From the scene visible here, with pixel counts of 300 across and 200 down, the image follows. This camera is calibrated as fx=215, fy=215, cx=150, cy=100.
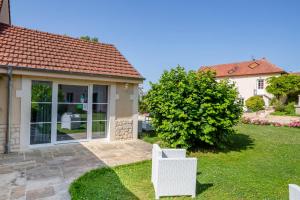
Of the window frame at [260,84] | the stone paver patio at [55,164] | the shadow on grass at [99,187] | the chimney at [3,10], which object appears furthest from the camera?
the window frame at [260,84]

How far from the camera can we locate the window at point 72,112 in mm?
8523

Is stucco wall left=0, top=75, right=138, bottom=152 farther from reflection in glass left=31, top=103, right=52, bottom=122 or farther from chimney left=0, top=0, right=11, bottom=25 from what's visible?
chimney left=0, top=0, right=11, bottom=25

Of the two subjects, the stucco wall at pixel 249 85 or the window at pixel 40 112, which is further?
the stucco wall at pixel 249 85

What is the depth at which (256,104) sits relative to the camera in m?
31.5

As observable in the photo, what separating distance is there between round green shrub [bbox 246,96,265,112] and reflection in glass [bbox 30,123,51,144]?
29.7 m

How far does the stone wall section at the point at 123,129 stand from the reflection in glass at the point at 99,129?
58cm

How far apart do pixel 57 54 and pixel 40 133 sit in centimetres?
331

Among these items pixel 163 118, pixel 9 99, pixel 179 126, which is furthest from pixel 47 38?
pixel 179 126

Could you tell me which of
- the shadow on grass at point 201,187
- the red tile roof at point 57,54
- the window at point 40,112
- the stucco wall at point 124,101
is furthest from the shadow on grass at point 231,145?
the window at point 40,112

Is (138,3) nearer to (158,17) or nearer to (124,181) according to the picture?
(158,17)

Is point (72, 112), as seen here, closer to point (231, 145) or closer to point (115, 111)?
point (115, 111)

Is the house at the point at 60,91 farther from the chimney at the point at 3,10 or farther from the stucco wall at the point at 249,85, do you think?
the stucco wall at the point at 249,85

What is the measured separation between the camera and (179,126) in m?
7.75

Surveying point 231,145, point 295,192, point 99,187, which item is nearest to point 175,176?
point 99,187
